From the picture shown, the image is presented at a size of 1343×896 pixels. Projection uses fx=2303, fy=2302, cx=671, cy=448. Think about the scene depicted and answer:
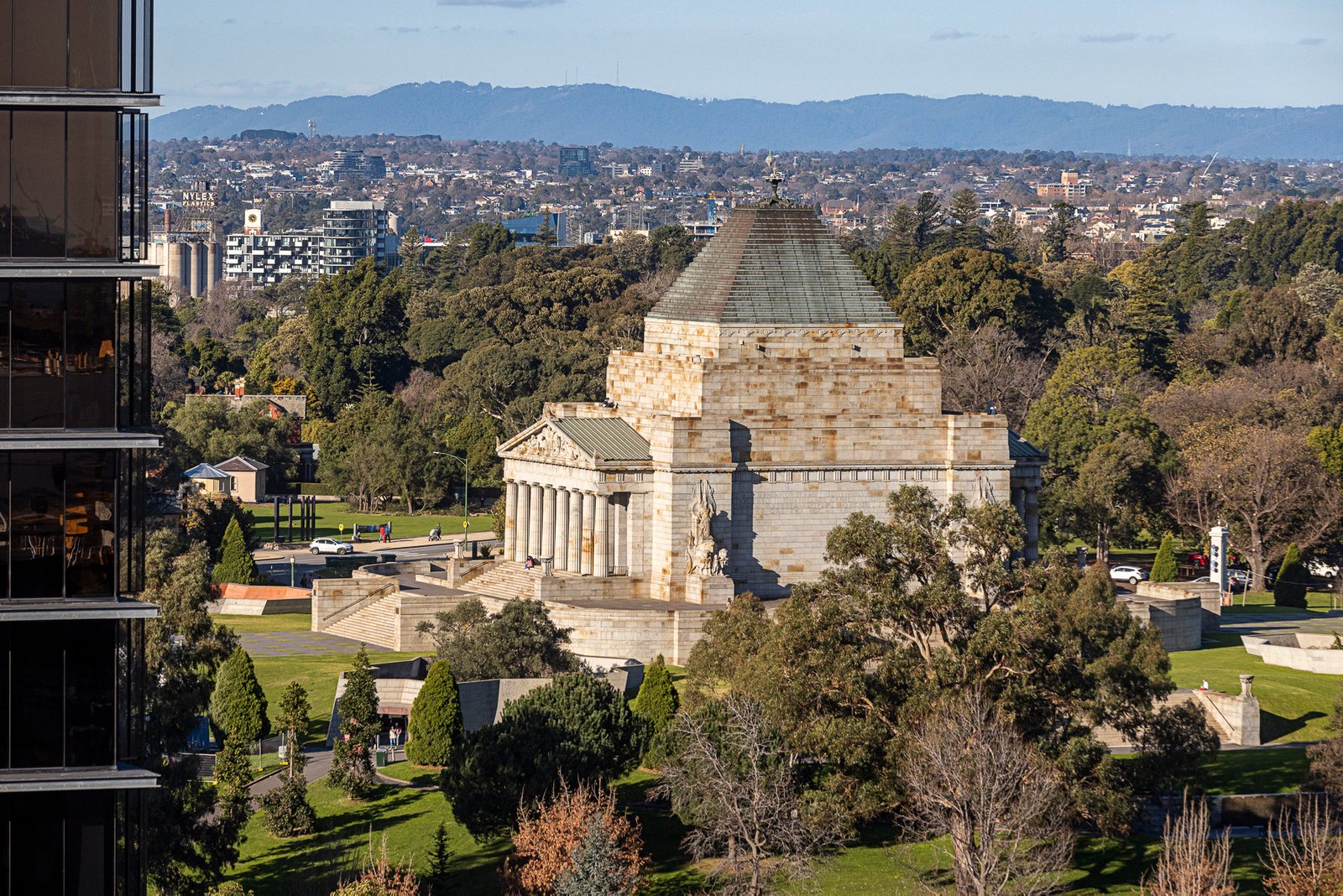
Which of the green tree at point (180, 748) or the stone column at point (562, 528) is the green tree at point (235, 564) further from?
the green tree at point (180, 748)

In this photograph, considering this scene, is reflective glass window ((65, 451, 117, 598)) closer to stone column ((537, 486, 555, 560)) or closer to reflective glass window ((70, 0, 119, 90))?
reflective glass window ((70, 0, 119, 90))

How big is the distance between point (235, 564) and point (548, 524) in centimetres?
1535

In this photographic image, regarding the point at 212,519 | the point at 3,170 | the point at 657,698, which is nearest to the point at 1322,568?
the point at 212,519

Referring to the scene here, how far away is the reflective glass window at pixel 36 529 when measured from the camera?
27703mm

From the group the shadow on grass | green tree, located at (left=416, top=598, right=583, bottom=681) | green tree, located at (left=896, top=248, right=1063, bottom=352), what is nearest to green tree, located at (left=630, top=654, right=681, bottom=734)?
green tree, located at (left=416, top=598, right=583, bottom=681)

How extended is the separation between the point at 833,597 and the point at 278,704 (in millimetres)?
20223

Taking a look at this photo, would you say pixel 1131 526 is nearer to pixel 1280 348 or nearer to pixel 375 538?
pixel 375 538

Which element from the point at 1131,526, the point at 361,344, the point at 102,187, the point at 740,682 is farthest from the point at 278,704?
the point at 361,344

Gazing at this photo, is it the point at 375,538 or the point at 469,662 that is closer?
the point at 469,662

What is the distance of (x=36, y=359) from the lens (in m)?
28.0

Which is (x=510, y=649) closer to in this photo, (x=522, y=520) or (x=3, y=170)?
(x=522, y=520)

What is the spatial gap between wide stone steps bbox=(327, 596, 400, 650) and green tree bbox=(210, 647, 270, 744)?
15.2 m

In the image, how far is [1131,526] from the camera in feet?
Result: 338

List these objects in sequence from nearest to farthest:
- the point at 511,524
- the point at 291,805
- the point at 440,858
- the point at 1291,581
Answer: the point at 440,858, the point at 291,805, the point at 511,524, the point at 1291,581
